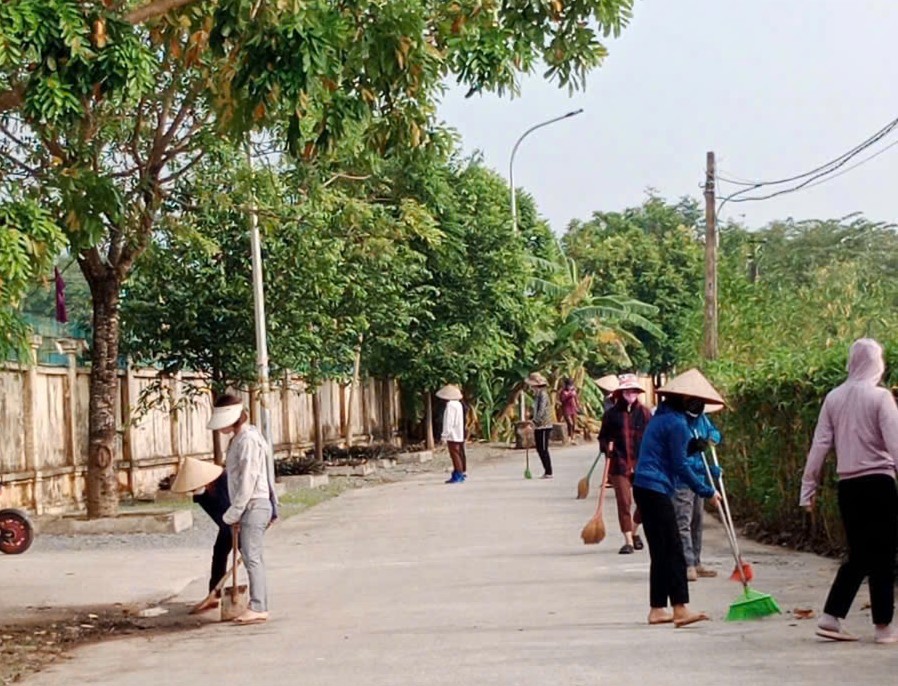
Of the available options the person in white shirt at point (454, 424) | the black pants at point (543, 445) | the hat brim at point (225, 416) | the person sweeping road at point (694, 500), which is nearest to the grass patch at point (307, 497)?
the person in white shirt at point (454, 424)

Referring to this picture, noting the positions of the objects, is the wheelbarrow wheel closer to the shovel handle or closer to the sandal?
the shovel handle

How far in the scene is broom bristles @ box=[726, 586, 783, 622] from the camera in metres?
11.4

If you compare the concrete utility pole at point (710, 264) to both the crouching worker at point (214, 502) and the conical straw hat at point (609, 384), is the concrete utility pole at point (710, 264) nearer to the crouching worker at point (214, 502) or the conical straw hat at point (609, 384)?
the conical straw hat at point (609, 384)

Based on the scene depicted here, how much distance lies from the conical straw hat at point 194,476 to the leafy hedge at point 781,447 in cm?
537

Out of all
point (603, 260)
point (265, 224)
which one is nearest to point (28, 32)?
point (265, 224)

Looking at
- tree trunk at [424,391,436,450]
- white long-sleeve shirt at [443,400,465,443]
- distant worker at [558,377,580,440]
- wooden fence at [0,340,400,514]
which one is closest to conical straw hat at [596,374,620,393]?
wooden fence at [0,340,400,514]

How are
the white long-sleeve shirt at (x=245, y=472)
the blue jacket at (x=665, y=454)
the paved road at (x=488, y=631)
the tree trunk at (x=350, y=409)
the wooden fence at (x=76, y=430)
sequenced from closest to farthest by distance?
1. the paved road at (x=488, y=631)
2. the blue jacket at (x=665, y=454)
3. the white long-sleeve shirt at (x=245, y=472)
4. the wooden fence at (x=76, y=430)
5. the tree trunk at (x=350, y=409)

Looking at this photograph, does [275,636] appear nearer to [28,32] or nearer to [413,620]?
[413,620]

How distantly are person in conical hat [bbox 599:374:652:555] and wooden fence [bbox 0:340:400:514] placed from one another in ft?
28.6

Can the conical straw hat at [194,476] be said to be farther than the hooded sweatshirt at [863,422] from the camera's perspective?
Yes

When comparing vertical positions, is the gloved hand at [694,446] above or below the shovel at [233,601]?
above

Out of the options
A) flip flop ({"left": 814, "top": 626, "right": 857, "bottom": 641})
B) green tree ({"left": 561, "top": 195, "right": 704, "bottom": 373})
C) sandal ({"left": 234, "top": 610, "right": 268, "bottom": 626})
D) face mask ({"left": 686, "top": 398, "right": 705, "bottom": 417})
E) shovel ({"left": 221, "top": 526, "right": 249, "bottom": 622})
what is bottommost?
flip flop ({"left": 814, "top": 626, "right": 857, "bottom": 641})

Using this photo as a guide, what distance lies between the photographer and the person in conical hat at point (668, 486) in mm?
11219

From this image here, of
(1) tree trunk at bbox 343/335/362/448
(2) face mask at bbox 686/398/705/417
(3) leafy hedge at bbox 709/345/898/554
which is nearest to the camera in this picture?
(2) face mask at bbox 686/398/705/417
